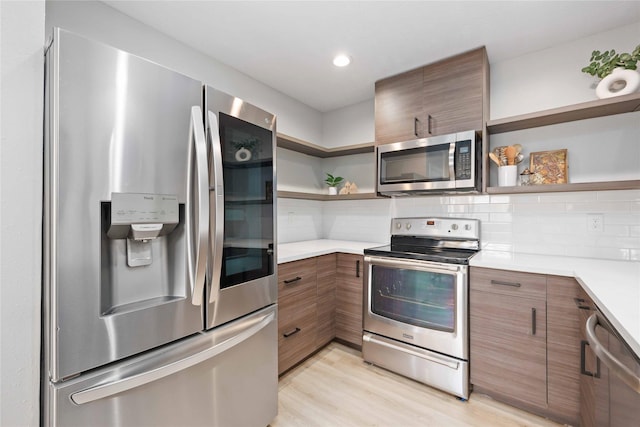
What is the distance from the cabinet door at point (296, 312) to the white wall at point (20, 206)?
123 centimetres

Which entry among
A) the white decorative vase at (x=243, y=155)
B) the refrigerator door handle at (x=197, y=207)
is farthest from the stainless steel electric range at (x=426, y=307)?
the refrigerator door handle at (x=197, y=207)

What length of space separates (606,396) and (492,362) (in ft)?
2.68

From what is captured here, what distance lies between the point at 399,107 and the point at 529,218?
1317 millimetres

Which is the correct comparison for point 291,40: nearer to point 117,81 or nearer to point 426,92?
point 426,92

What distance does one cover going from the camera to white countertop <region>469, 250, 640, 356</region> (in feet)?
2.83

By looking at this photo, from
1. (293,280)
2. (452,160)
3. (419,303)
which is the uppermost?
(452,160)

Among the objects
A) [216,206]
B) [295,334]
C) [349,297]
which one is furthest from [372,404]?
[216,206]

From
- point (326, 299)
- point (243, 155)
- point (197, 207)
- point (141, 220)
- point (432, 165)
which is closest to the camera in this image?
point (141, 220)

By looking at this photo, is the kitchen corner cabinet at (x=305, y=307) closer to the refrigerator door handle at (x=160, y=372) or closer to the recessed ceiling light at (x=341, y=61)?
the refrigerator door handle at (x=160, y=372)

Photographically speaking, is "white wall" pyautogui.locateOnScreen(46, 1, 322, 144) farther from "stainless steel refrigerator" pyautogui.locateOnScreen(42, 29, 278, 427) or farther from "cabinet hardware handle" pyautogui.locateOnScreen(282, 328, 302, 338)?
"cabinet hardware handle" pyautogui.locateOnScreen(282, 328, 302, 338)

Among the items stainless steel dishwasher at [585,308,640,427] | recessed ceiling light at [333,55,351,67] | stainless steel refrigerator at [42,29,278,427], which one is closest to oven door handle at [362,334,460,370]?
stainless steel dishwasher at [585,308,640,427]

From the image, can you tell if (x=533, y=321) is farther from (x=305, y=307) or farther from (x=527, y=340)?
(x=305, y=307)

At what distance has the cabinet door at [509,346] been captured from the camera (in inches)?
64.7

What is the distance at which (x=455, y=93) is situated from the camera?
218cm
